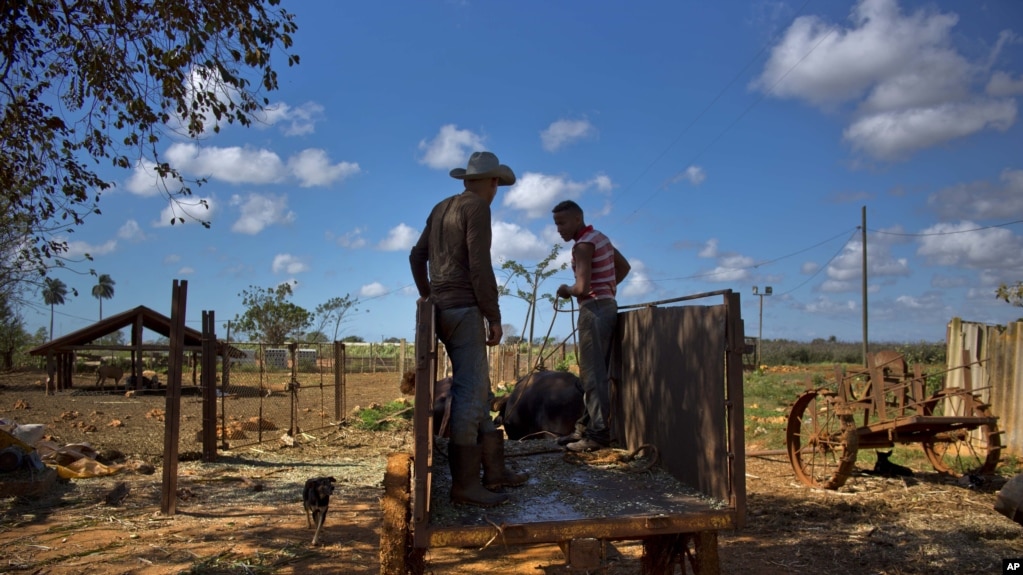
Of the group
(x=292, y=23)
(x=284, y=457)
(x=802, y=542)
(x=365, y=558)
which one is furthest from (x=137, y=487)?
(x=802, y=542)

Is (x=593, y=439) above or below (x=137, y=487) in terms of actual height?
above

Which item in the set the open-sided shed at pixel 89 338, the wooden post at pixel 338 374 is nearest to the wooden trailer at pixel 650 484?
the wooden post at pixel 338 374

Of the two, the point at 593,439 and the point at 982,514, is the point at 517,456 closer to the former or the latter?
the point at 593,439

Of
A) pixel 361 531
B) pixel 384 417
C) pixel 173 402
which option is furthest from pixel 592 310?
pixel 384 417

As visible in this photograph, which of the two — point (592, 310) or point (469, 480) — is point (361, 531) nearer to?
point (592, 310)

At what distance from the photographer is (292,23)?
760 cm

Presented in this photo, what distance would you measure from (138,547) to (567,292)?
443 centimetres

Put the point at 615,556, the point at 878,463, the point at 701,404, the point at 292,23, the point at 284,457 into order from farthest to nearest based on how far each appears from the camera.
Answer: the point at 284,457 < the point at 878,463 < the point at 292,23 < the point at 615,556 < the point at 701,404

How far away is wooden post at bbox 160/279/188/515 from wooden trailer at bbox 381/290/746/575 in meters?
4.22

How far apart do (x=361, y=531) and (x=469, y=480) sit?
3945mm

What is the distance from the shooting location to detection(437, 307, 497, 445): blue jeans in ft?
11.6

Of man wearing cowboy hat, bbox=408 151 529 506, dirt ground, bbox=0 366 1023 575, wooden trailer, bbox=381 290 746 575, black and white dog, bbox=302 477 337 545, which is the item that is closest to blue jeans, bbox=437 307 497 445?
man wearing cowboy hat, bbox=408 151 529 506

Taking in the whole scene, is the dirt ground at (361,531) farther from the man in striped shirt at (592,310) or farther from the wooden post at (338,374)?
the wooden post at (338,374)

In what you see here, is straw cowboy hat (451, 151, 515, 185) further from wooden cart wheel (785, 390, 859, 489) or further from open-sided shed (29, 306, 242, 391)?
open-sided shed (29, 306, 242, 391)
